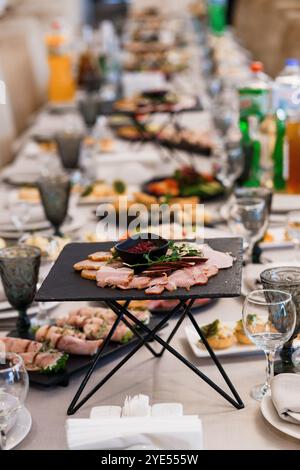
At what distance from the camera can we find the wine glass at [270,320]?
1112 millimetres

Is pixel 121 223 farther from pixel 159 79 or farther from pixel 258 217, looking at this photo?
pixel 159 79

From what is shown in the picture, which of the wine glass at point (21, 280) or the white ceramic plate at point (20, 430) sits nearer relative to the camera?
the white ceramic plate at point (20, 430)

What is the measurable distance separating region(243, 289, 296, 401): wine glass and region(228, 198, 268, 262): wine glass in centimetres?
49

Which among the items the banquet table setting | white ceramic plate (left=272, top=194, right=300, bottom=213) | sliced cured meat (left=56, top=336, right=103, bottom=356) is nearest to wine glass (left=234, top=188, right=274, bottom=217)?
the banquet table setting

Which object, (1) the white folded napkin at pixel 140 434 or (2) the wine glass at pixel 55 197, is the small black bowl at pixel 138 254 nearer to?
(1) the white folded napkin at pixel 140 434

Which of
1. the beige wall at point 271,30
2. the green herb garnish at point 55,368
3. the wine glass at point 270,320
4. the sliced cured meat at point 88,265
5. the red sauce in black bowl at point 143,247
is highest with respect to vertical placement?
the red sauce in black bowl at point 143,247

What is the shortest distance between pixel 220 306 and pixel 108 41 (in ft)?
11.9

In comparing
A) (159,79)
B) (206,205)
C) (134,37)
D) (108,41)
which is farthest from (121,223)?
(134,37)

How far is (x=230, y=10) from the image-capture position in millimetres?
10070

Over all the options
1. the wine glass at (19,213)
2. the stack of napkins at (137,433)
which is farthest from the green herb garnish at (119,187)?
the stack of napkins at (137,433)

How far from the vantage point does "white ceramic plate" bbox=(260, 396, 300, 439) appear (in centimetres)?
104

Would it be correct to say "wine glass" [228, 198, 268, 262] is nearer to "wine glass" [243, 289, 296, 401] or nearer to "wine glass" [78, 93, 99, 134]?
"wine glass" [243, 289, 296, 401]

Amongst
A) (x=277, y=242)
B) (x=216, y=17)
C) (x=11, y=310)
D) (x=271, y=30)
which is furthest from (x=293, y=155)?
(x=216, y=17)

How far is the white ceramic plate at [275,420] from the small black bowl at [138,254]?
26 cm
